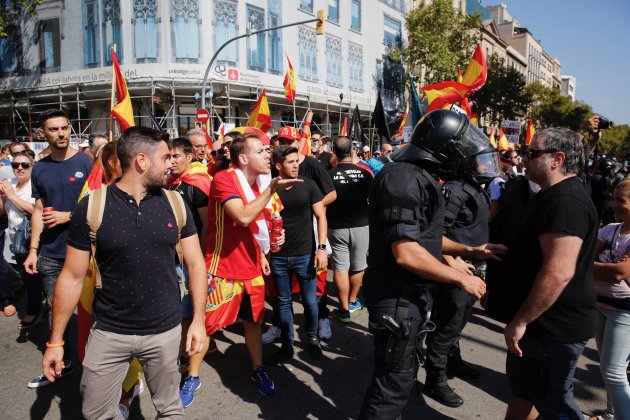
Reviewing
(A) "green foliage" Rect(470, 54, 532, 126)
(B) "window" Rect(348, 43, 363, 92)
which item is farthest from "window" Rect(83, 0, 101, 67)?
(A) "green foliage" Rect(470, 54, 532, 126)

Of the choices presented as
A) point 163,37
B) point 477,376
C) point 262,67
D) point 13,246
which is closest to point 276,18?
point 262,67

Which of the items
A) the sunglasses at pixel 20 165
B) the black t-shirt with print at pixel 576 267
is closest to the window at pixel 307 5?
the sunglasses at pixel 20 165

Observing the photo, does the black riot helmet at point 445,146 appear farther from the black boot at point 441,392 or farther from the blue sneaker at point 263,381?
the blue sneaker at point 263,381

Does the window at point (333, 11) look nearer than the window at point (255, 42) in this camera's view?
No

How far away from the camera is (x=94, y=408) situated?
86.9 inches

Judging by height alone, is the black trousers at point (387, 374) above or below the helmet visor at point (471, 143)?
below

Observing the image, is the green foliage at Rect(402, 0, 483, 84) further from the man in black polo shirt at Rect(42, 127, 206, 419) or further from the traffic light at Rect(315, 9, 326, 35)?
the man in black polo shirt at Rect(42, 127, 206, 419)

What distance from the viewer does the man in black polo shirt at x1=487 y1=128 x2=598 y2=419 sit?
2066 millimetres

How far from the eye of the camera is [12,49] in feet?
75.6

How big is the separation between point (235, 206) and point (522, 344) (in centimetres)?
200

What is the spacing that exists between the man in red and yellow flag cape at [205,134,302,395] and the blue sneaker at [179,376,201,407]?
0.40m

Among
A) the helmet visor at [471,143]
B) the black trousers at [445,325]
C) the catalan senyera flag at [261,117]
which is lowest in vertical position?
the black trousers at [445,325]

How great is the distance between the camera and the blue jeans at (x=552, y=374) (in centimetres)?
220

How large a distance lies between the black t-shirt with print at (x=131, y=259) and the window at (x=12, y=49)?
26.4m
